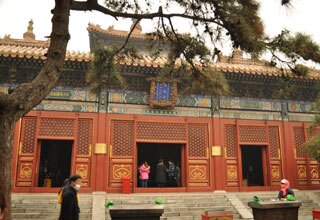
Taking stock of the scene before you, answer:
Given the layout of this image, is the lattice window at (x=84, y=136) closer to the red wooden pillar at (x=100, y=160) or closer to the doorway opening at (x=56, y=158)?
the red wooden pillar at (x=100, y=160)

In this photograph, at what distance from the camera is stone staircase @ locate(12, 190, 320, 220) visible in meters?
7.56

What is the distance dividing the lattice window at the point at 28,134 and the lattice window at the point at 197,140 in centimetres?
440

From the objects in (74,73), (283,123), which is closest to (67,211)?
(74,73)

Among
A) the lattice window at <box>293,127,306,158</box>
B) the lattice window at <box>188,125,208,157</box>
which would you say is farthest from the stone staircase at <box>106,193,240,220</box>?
the lattice window at <box>293,127,306,158</box>

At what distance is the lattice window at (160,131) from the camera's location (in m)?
9.62

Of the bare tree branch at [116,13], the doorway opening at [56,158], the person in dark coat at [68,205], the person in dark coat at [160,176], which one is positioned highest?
the bare tree branch at [116,13]

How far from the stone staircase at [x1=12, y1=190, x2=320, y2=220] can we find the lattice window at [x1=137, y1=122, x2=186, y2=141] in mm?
1630

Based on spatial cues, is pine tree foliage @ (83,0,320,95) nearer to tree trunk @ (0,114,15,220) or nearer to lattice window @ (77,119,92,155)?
tree trunk @ (0,114,15,220)

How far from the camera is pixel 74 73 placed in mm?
9344

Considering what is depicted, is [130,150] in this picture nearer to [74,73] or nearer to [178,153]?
[74,73]

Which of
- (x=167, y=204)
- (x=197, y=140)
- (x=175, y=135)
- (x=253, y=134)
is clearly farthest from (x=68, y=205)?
(x=253, y=134)

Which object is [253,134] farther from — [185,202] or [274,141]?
[185,202]

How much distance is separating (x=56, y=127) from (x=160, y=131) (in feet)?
9.62

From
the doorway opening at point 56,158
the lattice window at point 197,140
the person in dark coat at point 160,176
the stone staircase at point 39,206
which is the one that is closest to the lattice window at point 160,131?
the lattice window at point 197,140
